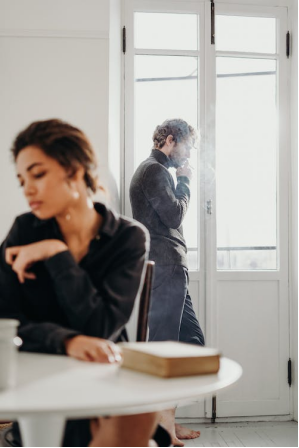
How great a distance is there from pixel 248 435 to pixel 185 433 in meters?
0.33

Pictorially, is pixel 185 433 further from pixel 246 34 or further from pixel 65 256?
pixel 246 34

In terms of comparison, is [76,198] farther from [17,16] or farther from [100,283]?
[17,16]

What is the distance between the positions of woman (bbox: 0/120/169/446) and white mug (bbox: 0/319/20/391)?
10.6 inches

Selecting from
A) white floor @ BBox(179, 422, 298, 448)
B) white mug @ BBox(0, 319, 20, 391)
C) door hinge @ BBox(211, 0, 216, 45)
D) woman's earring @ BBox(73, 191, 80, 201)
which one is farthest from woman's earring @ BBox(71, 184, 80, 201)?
door hinge @ BBox(211, 0, 216, 45)

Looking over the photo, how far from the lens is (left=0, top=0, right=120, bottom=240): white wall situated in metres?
2.95

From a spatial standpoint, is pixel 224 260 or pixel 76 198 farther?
pixel 224 260

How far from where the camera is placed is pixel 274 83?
3.57m

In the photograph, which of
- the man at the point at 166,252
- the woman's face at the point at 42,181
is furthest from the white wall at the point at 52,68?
the woman's face at the point at 42,181

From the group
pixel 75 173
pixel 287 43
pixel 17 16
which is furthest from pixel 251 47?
pixel 75 173

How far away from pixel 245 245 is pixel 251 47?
1152 mm

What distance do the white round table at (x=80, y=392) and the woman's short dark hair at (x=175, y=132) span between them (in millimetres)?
2083

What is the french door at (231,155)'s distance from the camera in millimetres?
3426

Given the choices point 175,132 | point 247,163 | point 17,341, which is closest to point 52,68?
point 175,132

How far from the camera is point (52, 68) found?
9.78ft
